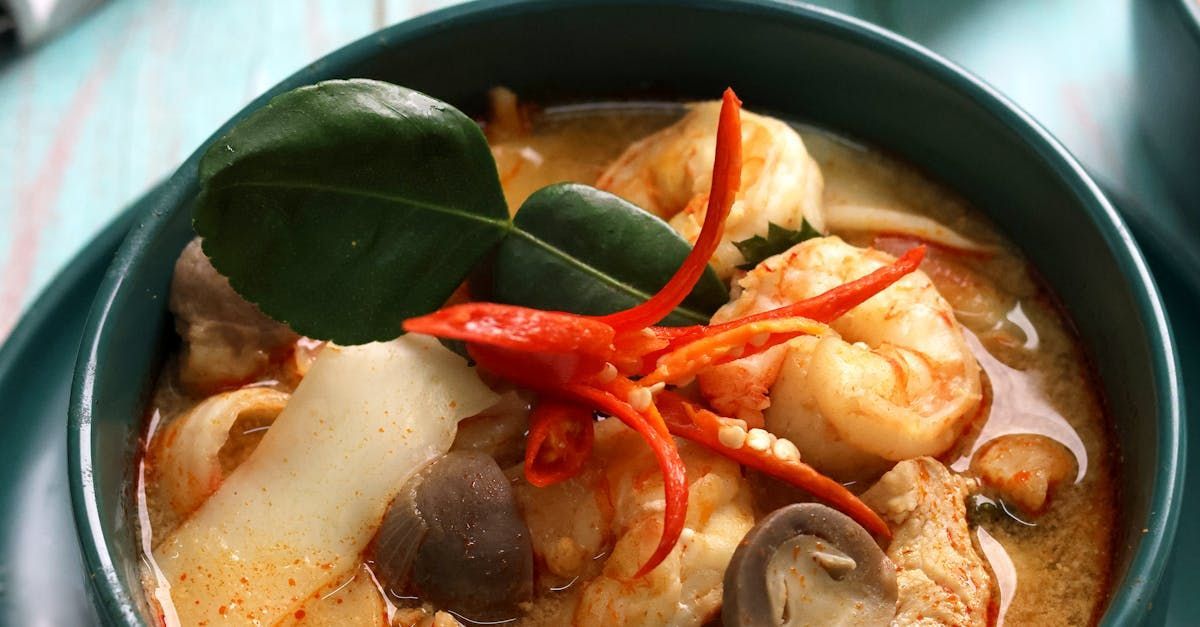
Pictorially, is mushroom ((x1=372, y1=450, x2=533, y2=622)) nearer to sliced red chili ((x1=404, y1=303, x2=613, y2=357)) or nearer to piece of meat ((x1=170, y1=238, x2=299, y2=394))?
sliced red chili ((x1=404, y1=303, x2=613, y2=357))

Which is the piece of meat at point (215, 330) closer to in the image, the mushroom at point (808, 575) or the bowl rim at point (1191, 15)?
the mushroom at point (808, 575)

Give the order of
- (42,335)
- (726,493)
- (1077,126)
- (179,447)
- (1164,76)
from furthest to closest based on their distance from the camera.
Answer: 1. (1077,126)
2. (1164,76)
3. (42,335)
4. (179,447)
5. (726,493)

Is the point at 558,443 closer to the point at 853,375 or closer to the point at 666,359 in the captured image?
the point at 666,359

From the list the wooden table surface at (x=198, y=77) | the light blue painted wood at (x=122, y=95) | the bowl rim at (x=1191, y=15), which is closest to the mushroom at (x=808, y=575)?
the bowl rim at (x=1191, y=15)

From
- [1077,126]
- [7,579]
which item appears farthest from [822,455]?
[1077,126]

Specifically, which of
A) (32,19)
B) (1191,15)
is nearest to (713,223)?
(1191,15)

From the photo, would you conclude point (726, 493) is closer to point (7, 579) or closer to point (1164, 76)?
point (7, 579)

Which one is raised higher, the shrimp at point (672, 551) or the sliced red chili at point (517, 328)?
the sliced red chili at point (517, 328)

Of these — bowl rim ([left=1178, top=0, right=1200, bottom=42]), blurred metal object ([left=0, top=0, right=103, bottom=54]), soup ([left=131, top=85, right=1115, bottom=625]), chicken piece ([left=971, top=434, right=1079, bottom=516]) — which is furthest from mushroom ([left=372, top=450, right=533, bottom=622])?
blurred metal object ([left=0, top=0, right=103, bottom=54])
